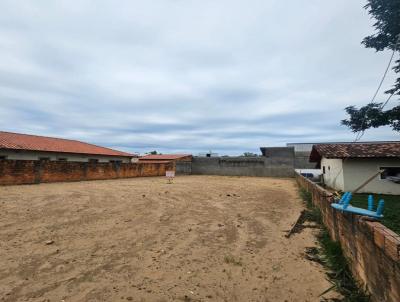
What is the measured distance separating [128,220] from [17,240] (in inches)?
102

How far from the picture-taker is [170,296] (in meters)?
3.54

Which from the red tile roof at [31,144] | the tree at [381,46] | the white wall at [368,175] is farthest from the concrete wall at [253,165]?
the tree at [381,46]

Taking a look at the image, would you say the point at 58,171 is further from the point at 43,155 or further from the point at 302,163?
the point at 302,163

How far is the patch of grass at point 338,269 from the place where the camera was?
3.48 m

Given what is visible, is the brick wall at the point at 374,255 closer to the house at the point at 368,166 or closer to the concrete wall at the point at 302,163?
the house at the point at 368,166

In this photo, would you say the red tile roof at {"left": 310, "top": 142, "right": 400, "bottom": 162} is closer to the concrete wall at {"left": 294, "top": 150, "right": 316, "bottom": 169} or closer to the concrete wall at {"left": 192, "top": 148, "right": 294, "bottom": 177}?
the concrete wall at {"left": 192, "top": 148, "right": 294, "bottom": 177}

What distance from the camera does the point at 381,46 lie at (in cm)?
1092

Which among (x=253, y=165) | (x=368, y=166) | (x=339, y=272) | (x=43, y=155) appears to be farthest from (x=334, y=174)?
(x=43, y=155)

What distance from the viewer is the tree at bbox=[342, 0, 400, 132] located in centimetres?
980

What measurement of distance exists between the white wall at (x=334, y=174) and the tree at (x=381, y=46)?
4463 mm

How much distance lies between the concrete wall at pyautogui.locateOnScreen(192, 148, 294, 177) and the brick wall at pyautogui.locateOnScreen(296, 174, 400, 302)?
26013mm

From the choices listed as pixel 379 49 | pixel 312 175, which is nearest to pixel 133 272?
pixel 379 49

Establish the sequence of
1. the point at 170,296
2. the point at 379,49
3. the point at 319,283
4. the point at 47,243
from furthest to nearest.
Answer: the point at 379,49
the point at 47,243
the point at 319,283
the point at 170,296

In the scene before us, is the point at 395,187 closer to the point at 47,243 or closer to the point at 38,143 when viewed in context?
the point at 47,243
